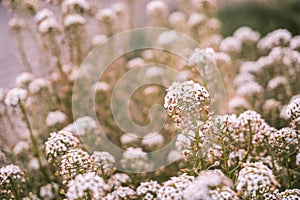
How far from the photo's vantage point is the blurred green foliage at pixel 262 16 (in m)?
8.48

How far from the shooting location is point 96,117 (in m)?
6.11

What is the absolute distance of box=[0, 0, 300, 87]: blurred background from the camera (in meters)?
8.19

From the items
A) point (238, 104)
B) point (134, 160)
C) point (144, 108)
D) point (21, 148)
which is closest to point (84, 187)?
point (134, 160)

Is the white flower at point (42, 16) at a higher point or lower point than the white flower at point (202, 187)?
higher

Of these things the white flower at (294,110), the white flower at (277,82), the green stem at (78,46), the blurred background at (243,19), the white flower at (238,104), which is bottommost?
the white flower at (294,110)

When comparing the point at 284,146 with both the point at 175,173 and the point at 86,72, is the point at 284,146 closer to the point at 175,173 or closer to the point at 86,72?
the point at 175,173

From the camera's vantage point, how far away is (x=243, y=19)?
977 centimetres

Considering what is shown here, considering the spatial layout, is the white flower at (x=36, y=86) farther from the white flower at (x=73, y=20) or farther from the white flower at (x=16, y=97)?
the white flower at (x=16, y=97)

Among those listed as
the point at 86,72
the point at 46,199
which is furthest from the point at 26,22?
the point at 46,199

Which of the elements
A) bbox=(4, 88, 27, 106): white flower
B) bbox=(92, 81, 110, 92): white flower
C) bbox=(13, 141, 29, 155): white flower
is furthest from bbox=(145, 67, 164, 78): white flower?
bbox=(4, 88, 27, 106): white flower

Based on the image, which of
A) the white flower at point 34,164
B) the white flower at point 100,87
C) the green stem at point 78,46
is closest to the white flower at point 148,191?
the white flower at point 34,164

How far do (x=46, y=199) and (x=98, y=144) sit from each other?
844 millimetres

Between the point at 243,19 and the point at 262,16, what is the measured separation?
406 mm

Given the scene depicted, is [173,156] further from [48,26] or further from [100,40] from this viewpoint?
[100,40]
